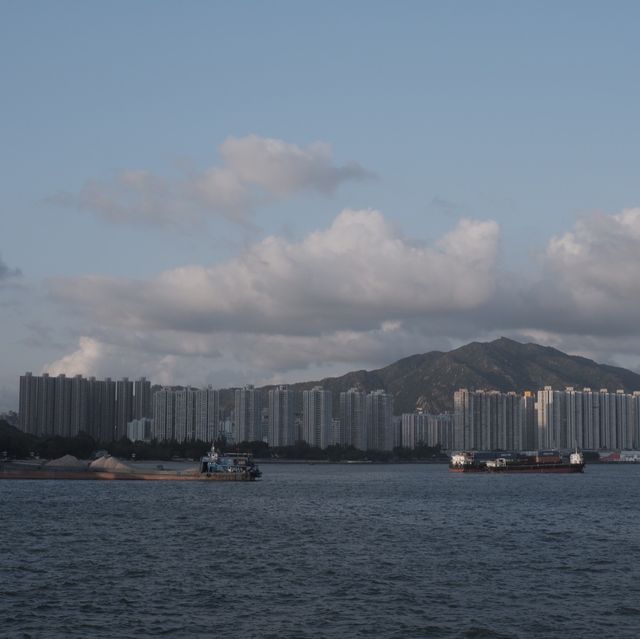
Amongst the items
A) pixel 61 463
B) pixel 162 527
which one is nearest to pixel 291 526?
pixel 162 527

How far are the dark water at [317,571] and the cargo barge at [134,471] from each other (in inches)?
2019

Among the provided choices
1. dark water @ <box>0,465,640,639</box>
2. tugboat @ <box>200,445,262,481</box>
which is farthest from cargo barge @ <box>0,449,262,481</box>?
dark water @ <box>0,465,640,639</box>

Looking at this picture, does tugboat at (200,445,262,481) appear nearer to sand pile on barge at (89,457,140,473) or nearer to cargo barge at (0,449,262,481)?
cargo barge at (0,449,262,481)

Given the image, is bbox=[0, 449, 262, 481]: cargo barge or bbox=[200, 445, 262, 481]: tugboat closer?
bbox=[200, 445, 262, 481]: tugboat

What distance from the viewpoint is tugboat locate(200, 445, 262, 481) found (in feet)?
456

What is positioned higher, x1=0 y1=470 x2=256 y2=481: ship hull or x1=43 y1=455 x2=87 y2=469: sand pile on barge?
x1=43 y1=455 x2=87 y2=469: sand pile on barge

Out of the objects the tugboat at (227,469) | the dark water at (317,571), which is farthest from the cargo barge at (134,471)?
the dark water at (317,571)

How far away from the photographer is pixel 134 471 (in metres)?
150

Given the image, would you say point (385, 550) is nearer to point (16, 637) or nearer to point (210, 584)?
point (210, 584)

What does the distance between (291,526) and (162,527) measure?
8.78 meters

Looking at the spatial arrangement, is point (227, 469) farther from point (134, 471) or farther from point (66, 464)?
point (66, 464)

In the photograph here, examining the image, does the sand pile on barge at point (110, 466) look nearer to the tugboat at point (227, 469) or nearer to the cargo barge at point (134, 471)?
the cargo barge at point (134, 471)

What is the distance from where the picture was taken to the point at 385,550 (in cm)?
5544

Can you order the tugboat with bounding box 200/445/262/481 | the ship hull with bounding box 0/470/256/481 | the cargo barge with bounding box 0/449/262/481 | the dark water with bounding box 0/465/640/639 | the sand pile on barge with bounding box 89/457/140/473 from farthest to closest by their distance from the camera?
1. the sand pile on barge with bounding box 89/457/140/473
2. the ship hull with bounding box 0/470/256/481
3. the cargo barge with bounding box 0/449/262/481
4. the tugboat with bounding box 200/445/262/481
5. the dark water with bounding box 0/465/640/639
